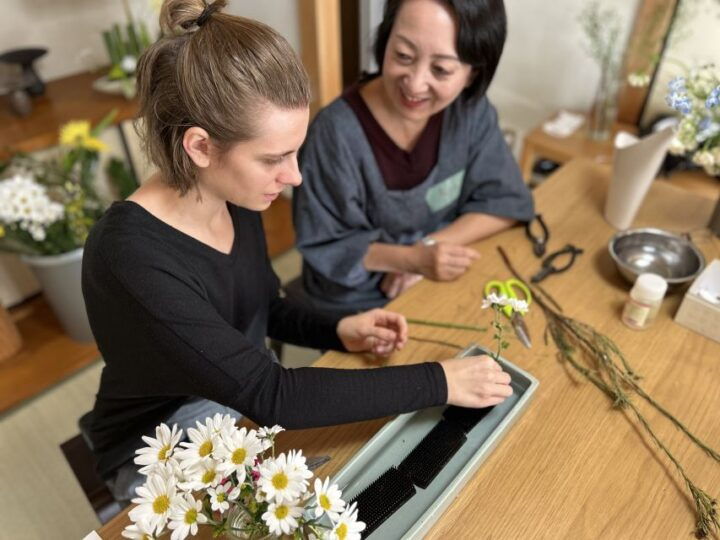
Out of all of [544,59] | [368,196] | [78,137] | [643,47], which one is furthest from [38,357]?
[643,47]

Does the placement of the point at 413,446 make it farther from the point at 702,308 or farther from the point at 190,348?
the point at 702,308

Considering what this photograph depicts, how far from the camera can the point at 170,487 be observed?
52 centimetres

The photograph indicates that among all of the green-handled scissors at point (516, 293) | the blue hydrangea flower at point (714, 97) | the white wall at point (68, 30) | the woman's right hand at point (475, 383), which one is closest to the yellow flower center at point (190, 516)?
the woman's right hand at point (475, 383)

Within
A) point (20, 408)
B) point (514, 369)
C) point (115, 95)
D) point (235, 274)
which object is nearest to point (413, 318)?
point (514, 369)

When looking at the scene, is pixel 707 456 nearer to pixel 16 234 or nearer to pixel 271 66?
pixel 271 66

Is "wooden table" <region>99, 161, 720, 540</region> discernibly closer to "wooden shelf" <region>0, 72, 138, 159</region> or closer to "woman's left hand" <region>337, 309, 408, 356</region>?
"woman's left hand" <region>337, 309, 408, 356</region>

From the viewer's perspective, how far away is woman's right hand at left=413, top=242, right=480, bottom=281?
1.09 meters

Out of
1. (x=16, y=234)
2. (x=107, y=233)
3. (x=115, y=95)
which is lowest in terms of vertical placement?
(x=16, y=234)

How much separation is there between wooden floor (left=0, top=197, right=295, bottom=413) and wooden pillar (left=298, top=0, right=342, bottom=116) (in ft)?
4.36

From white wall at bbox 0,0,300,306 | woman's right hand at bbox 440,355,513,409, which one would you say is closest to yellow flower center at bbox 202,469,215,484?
woman's right hand at bbox 440,355,513,409

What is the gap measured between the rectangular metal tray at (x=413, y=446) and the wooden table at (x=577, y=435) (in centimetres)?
3

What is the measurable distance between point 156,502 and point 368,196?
872 millimetres

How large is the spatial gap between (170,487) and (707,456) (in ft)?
2.45

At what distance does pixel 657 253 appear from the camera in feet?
3.72
